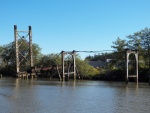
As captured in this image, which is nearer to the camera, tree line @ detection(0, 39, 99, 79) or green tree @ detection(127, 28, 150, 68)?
green tree @ detection(127, 28, 150, 68)

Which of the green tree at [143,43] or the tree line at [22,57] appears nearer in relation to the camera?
the green tree at [143,43]

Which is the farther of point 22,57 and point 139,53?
point 22,57

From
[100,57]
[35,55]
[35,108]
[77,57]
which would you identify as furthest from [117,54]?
[100,57]

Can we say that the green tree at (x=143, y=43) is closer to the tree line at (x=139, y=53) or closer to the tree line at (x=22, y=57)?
the tree line at (x=139, y=53)

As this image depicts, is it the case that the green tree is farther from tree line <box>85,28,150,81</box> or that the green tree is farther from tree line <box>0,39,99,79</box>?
Result: tree line <box>0,39,99,79</box>

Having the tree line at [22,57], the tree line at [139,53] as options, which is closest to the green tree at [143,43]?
the tree line at [139,53]

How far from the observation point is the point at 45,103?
2436 centimetres

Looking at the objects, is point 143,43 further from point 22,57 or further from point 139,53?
point 22,57

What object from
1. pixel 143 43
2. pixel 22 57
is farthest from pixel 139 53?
pixel 22 57

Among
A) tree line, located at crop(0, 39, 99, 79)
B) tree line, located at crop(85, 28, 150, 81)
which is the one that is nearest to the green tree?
tree line, located at crop(85, 28, 150, 81)

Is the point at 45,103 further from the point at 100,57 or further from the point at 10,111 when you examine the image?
the point at 100,57

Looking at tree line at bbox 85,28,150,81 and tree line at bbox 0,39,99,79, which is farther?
tree line at bbox 0,39,99,79

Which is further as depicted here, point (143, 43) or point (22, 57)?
point (22, 57)

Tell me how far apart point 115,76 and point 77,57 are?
1599 cm
